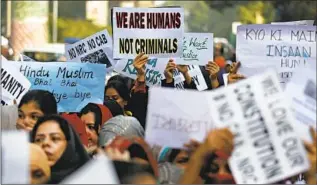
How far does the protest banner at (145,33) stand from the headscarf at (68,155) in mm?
3621

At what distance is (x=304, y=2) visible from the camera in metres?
37.6

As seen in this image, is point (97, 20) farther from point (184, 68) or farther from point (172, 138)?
point (172, 138)

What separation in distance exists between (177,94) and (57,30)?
130ft

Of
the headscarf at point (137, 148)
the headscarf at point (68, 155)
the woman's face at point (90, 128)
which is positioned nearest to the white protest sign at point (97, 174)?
the headscarf at point (137, 148)

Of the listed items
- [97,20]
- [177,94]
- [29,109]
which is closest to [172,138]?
[177,94]

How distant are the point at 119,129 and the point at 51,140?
1137mm

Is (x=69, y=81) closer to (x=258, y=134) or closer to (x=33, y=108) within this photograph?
(x=33, y=108)

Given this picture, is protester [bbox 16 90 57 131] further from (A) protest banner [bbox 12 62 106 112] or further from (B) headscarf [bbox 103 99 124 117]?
(A) protest banner [bbox 12 62 106 112]

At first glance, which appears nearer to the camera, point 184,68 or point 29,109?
point 29,109

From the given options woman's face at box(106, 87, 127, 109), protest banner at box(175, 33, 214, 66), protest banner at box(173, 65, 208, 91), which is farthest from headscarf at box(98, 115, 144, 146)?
protest banner at box(175, 33, 214, 66)

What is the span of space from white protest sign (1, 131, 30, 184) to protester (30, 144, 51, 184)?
66 cm

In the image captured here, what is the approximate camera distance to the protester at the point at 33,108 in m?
6.34

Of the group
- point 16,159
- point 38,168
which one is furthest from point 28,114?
point 16,159

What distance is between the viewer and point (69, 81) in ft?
28.6
